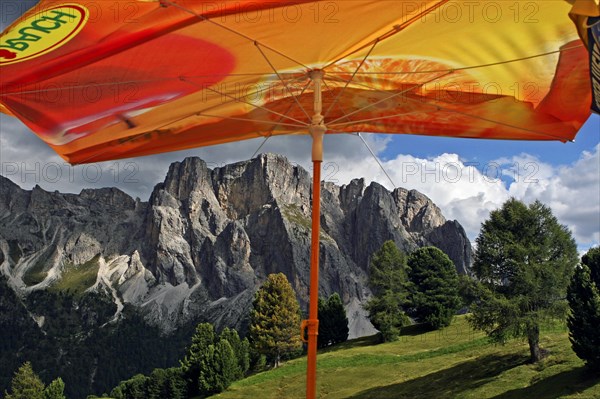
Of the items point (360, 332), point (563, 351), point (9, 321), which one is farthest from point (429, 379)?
point (9, 321)

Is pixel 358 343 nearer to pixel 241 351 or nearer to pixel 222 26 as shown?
pixel 241 351

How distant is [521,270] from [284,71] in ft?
89.5

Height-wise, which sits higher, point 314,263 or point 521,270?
point 521,270

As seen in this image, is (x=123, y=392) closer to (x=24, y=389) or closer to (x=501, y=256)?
(x=24, y=389)

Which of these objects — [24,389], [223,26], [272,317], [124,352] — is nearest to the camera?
[223,26]

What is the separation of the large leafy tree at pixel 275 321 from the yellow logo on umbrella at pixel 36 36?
2165 inches

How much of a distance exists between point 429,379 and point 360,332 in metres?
158

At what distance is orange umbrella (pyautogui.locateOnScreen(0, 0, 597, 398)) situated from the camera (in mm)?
6301

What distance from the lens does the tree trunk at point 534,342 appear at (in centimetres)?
2981

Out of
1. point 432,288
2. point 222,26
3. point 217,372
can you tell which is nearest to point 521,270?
point 217,372

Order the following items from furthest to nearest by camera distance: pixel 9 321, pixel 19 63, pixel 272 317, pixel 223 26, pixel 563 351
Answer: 1. pixel 9 321
2. pixel 272 317
3. pixel 563 351
4. pixel 19 63
5. pixel 223 26

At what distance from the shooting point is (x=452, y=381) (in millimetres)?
30703

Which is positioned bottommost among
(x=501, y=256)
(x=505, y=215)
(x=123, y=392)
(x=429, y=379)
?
(x=123, y=392)

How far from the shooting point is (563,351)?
3123 centimetres
